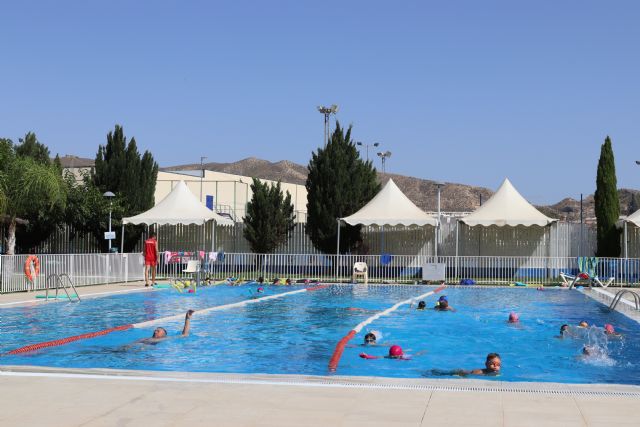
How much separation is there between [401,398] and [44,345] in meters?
7.19

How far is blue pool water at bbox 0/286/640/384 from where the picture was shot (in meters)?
11.4

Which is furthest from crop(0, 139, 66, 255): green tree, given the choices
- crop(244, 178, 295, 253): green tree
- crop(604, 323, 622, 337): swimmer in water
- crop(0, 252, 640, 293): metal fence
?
crop(604, 323, 622, 337): swimmer in water

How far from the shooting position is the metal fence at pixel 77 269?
21.2 meters

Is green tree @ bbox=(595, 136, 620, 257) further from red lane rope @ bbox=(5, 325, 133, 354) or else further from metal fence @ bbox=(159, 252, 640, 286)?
red lane rope @ bbox=(5, 325, 133, 354)

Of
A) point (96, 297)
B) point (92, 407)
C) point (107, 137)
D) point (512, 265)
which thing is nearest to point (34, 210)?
point (107, 137)

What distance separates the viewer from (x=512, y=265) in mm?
31156

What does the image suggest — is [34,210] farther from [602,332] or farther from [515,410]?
[515,410]

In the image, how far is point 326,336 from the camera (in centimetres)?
1502

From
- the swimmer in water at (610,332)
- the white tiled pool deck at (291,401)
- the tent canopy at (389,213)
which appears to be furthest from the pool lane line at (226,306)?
the swimmer in water at (610,332)

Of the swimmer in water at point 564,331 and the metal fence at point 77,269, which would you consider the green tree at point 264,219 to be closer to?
the metal fence at point 77,269

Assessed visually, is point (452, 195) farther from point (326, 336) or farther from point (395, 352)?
point (395, 352)

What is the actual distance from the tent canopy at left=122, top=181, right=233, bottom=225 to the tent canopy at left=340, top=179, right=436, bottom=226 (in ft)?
19.8

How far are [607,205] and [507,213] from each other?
416 cm

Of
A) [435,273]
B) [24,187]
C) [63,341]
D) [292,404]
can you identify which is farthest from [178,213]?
[292,404]
